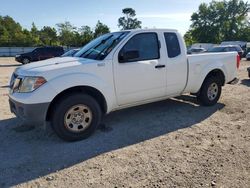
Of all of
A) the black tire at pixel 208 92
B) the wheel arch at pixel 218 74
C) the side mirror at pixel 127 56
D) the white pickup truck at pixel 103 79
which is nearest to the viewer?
the white pickup truck at pixel 103 79

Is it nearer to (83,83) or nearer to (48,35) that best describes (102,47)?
(83,83)

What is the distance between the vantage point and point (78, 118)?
4914 millimetres

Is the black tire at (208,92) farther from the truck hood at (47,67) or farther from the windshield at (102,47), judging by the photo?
the truck hood at (47,67)

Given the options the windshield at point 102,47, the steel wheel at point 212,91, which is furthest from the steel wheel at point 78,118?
the steel wheel at point 212,91

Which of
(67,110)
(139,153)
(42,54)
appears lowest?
(139,153)

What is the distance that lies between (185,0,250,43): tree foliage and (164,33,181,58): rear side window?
67.1 metres

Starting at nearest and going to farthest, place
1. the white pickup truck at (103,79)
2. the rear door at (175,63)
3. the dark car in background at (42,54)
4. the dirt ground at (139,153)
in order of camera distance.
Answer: the dirt ground at (139,153) → the white pickup truck at (103,79) → the rear door at (175,63) → the dark car in background at (42,54)

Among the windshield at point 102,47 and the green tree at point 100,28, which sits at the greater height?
the green tree at point 100,28

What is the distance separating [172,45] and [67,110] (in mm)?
2775

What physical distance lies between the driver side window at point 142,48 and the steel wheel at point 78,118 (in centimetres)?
115

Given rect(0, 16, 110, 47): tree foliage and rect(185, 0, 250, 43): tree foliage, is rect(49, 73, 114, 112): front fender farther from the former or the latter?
rect(185, 0, 250, 43): tree foliage

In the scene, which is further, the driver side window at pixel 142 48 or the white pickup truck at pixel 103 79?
the driver side window at pixel 142 48

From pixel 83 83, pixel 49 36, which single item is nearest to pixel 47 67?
pixel 83 83

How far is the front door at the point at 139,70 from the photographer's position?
524 centimetres
